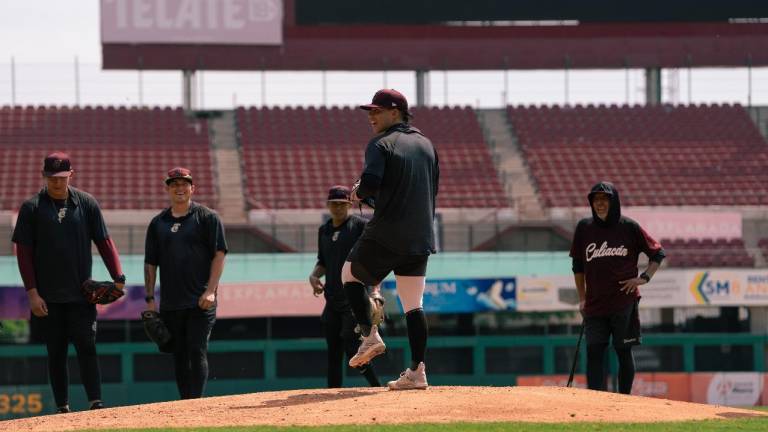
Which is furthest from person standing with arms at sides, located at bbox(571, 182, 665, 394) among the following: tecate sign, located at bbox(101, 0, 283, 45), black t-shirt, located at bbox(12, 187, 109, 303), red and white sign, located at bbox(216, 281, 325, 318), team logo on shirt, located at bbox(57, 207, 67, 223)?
tecate sign, located at bbox(101, 0, 283, 45)

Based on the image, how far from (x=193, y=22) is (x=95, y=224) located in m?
25.1

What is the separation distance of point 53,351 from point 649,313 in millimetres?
15591

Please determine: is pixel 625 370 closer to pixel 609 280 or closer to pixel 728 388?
pixel 609 280

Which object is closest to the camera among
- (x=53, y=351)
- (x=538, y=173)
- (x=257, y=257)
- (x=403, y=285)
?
(x=403, y=285)

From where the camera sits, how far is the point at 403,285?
9289 mm

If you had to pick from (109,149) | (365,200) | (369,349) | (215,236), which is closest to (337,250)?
(215,236)

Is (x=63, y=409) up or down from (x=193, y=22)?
down

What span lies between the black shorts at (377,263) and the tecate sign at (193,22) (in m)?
26.0

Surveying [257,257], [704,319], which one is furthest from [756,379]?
[257,257]

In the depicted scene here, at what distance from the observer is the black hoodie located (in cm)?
1083

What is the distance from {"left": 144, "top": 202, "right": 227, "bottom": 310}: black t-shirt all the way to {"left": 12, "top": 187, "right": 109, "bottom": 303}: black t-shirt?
658 millimetres

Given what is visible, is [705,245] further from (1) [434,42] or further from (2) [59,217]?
(2) [59,217]

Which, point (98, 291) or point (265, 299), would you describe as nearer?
point (98, 291)

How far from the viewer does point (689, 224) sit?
92.8 feet
